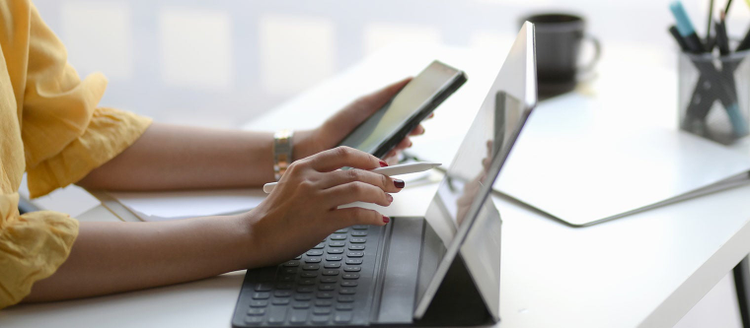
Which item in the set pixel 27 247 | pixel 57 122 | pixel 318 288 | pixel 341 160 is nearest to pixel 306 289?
pixel 318 288

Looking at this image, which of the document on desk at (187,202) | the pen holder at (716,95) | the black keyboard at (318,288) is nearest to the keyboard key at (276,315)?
the black keyboard at (318,288)

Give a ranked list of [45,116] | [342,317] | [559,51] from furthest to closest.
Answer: [559,51] < [45,116] < [342,317]

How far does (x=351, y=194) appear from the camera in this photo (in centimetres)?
65

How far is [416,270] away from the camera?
0.64 m

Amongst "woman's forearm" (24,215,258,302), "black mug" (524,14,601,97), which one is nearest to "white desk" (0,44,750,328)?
"woman's forearm" (24,215,258,302)

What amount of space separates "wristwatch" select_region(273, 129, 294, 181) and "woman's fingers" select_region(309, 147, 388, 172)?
0.66 ft

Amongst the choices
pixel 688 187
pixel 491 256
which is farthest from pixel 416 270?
pixel 688 187

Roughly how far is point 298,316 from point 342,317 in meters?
0.04

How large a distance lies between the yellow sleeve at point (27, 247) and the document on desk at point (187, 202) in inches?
6.3

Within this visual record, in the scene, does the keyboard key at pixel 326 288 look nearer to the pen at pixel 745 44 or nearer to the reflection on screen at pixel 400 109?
the reflection on screen at pixel 400 109

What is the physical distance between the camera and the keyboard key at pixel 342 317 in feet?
1.88

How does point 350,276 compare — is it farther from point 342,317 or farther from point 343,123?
point 343,123

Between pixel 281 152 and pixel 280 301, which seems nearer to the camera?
pixel 280 301

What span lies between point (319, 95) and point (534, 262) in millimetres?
584
